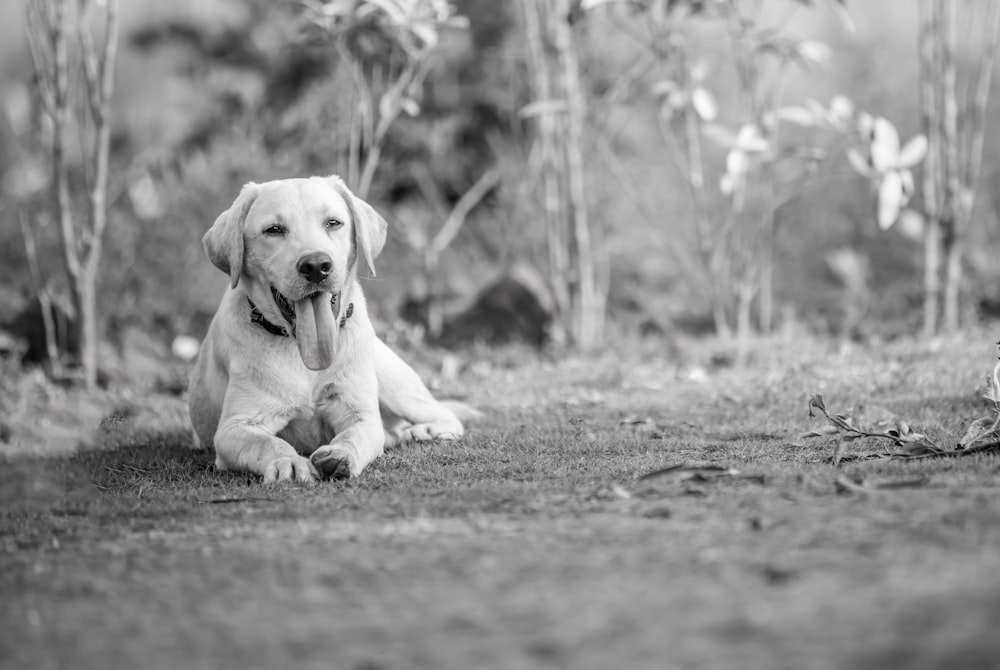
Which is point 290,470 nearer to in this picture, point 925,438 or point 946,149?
point 925,438

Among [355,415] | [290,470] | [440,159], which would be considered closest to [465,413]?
[355,415]

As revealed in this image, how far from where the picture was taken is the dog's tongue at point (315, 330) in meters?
5.12

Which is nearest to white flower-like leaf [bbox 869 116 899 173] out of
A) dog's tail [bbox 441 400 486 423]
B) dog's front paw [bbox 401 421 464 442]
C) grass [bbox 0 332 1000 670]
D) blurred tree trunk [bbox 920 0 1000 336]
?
blurred tree trunk [bbox 920 0 1000 336]

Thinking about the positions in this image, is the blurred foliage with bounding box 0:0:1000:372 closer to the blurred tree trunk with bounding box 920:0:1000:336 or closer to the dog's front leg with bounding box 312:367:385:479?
the blurred tree trunk with bounding box 920:0:1000:336

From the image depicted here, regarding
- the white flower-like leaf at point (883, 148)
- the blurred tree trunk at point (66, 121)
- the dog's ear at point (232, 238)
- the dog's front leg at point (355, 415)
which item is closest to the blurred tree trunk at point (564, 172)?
the white flower-like leaf at point (883, 148)

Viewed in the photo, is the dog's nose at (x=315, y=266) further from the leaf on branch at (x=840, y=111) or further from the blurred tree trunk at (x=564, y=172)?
the leaf on branch at (x=840, y=111)

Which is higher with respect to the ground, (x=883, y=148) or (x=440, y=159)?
(x=440, y=159)

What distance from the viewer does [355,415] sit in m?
5.25

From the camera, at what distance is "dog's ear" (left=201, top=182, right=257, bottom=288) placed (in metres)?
5.23

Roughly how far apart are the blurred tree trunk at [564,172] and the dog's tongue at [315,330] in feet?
13.5

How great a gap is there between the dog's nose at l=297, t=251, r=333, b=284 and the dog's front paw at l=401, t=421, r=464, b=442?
3.78 ft

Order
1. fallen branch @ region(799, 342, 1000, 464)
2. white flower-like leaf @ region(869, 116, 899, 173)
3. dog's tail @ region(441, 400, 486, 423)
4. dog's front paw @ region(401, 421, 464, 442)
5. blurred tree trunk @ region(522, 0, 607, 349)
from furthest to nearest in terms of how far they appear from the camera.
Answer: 1. blurred tree trunk @ region(522, 0, 607, 349)
2. white flower-like leaf @ region(869, 116, 899, 173)
3. dog's tail @ region(441, 400, 486, 423)
4. dog's front paw @ region(401, 421, 464, 442)
5. fallen branch @ region(799, 342, 1000, 464)

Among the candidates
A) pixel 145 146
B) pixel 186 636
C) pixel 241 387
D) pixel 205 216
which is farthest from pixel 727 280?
pixel 186 636

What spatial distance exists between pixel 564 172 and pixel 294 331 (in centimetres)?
450
